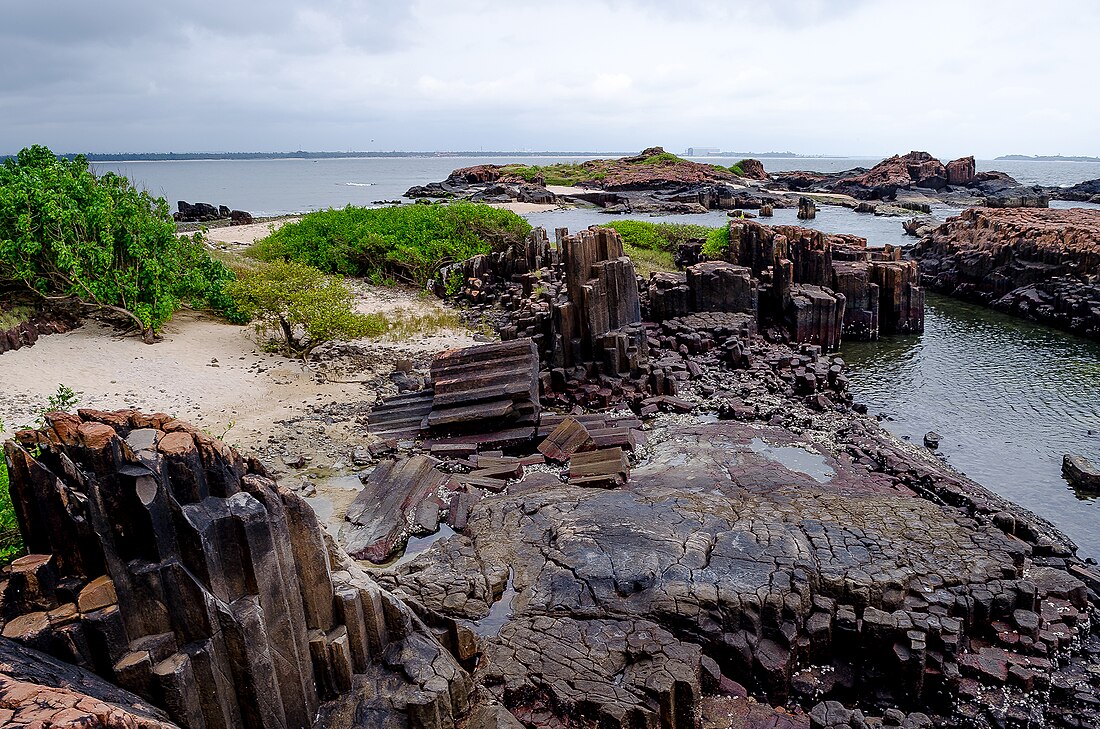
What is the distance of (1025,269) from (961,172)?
84938mm

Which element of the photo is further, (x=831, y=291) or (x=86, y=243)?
(x=831, y=291)

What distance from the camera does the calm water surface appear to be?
12.8m

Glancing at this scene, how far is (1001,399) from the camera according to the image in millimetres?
17688

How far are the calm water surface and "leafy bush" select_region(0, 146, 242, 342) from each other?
17758 mm

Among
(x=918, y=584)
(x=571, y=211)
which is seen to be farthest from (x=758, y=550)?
(x=571, y=211)

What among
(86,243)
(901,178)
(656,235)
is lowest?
(656,235)

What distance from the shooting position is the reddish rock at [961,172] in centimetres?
10031

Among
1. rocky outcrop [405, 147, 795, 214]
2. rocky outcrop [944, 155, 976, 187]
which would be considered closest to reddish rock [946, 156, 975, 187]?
rocky outcrop [944, 155, 976, 187]

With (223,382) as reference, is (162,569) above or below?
above

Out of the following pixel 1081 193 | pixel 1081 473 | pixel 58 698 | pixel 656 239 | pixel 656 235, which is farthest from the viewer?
pixel 1081 193

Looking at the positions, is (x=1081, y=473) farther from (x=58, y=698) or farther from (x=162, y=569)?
(x=58, y=698)

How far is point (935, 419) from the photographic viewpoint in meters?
16.2

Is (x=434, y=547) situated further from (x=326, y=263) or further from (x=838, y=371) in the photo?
(x=326, y=263)

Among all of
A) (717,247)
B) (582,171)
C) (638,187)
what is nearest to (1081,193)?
(638,187)
